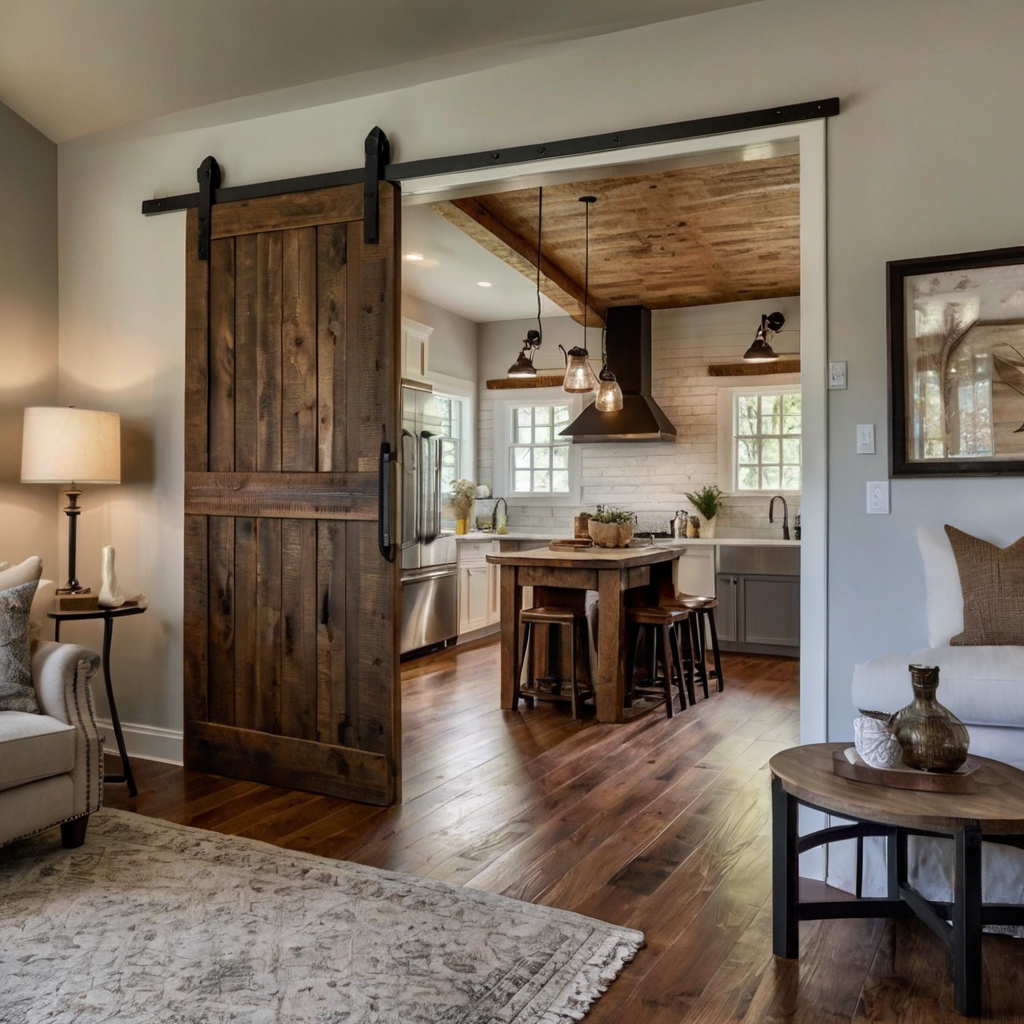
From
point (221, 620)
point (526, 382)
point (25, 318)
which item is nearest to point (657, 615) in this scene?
point (221, 620)

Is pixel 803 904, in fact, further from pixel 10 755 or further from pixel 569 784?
pixel 10 755

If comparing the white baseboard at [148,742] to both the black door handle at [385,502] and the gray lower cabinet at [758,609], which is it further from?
the gray lower cabinet at [758,609]

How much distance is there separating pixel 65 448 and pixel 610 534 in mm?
3092

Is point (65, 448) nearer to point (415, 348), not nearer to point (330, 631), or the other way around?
point (330, 631)

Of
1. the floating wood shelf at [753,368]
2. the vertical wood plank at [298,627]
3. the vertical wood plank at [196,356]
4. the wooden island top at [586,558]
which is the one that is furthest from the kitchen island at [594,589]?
the floating wood shelf at [753,368]

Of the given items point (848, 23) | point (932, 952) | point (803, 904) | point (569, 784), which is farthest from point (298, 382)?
point (932, 952)

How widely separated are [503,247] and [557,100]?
97.9 inches

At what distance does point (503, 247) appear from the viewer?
574cm

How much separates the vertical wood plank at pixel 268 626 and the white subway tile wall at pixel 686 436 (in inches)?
184

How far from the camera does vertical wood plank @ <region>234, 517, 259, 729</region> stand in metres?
3.79

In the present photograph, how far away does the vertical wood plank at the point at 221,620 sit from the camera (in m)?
3.85

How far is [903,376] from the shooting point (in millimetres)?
2799

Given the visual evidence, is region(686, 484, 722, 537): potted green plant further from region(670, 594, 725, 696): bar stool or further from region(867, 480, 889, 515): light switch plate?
region(867, 480, 889, 515): light switch plate

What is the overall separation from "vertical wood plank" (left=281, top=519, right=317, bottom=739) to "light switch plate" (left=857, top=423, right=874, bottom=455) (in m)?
2.07
